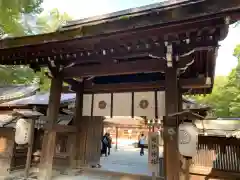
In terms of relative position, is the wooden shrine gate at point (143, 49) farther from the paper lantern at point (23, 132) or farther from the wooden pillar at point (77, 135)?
the wooden pillar at point (77, 135)

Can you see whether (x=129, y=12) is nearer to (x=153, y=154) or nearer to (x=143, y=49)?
(x=143, y=49)

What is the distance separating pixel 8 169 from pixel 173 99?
7.00 m

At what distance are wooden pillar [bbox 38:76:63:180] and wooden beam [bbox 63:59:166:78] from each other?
1.83 feet

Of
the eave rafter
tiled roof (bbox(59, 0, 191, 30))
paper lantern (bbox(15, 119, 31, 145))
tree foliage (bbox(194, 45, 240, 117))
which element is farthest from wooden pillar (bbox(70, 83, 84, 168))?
tree foliage (bbox(194, 45, 240, 117))

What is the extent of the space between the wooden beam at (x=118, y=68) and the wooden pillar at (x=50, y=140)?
22.0 inches

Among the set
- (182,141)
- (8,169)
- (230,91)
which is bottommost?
(8,169)

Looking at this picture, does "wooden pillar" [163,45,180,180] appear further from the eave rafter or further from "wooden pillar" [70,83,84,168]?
"wooden pillar" [70,83,84,168]

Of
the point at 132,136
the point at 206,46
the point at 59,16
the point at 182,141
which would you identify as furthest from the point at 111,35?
the point at 132,136

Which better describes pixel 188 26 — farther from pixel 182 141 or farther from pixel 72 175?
pixel 72 175

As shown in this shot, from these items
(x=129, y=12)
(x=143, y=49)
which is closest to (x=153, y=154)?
(x=143, y=49)

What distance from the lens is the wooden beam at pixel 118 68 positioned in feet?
15.5

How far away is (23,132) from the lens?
5.60 metres

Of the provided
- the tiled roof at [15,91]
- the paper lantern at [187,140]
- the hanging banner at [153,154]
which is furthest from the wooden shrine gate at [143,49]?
the tiled roof at [15,91]

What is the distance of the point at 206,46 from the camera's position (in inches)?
151
